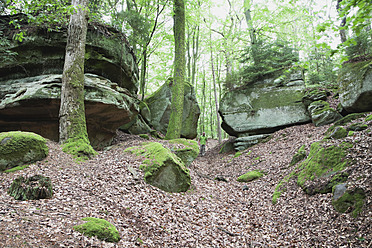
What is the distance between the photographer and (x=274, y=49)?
14.5 meters

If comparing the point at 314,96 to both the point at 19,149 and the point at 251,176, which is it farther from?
the point at 19,149

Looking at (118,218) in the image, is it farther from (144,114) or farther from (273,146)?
(144,114)

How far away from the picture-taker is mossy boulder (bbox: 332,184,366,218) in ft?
13.6

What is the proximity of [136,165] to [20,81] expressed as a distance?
694cm

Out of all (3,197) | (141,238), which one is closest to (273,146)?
(141,238)

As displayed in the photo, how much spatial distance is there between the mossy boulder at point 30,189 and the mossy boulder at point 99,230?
122cm

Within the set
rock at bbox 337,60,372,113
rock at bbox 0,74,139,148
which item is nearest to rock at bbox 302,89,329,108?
rock at bbox 337,60,372,113

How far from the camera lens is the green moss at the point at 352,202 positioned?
13.5 feet

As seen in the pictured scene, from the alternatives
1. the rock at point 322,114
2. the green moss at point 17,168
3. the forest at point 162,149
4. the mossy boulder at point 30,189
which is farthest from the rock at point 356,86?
the green moss at point 17,168

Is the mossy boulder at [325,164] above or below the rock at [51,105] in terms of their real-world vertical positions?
below

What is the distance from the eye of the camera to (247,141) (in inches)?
555

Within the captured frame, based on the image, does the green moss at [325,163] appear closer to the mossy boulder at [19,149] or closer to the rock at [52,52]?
the mossy boulder at [19,149]

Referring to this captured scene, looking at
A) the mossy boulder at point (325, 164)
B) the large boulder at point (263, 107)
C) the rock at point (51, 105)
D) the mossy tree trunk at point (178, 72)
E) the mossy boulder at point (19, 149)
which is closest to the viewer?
the mossy boulder at point (19, 149)

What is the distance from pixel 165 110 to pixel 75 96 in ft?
29.6
